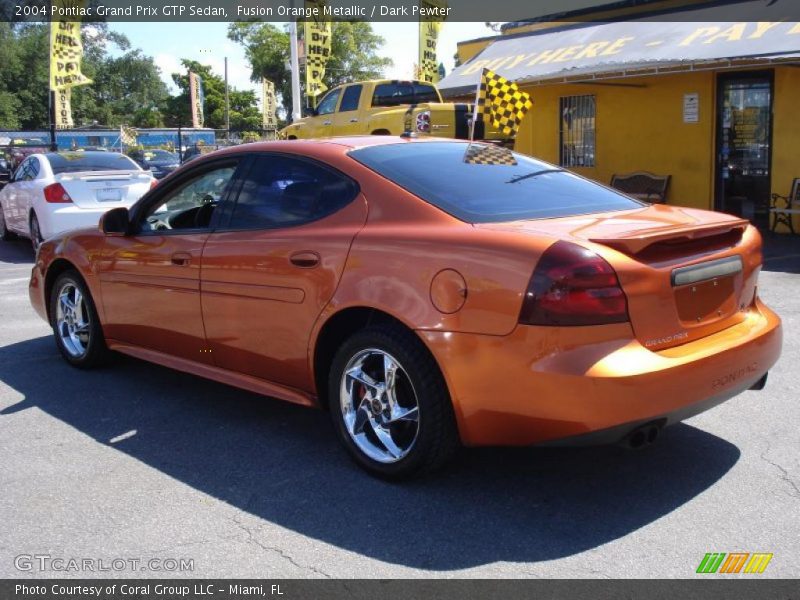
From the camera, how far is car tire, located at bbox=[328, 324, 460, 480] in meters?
3.65

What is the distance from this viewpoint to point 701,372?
3.46 metres

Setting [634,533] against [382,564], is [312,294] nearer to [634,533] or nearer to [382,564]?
[382,564]

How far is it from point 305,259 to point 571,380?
149 cm

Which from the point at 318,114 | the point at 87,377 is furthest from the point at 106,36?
the point at 87,377

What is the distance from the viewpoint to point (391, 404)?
3871 mm

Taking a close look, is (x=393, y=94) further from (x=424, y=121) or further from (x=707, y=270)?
(x=707, y=270)

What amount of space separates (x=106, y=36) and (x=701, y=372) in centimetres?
8018

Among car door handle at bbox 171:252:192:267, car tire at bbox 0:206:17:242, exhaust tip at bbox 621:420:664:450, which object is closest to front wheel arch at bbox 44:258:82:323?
car door handle at bbox 171:252:192:267

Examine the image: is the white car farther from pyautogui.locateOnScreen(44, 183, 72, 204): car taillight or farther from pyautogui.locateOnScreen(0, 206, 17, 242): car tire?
pyautogui.locateOnScreen(0, 206, 17, 242): car tire

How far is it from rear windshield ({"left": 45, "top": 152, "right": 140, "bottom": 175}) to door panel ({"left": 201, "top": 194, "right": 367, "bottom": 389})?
814cm

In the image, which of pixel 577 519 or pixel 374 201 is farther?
pixel 374 201
